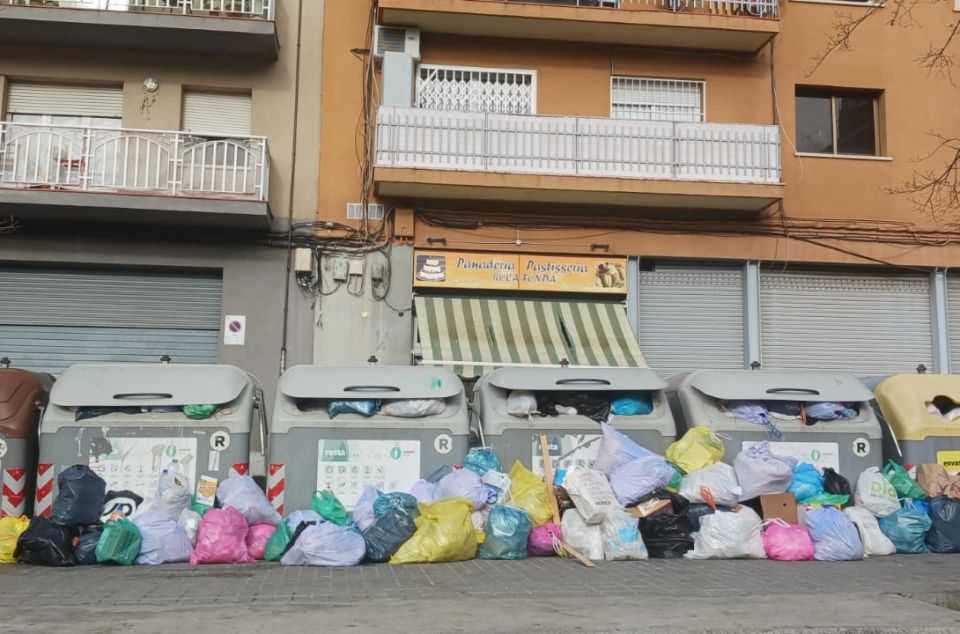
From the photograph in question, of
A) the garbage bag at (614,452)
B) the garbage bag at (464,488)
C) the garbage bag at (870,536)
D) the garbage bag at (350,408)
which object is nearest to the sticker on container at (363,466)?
the garbage bag at (350,408)

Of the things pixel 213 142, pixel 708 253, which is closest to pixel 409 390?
pixel 213 142

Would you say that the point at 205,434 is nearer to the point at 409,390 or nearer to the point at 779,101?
the point at 409,390

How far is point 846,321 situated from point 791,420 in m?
6.06

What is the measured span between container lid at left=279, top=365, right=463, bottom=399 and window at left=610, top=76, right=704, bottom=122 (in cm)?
709

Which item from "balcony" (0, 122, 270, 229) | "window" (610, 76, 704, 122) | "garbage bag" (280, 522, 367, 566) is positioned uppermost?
"window" (610, 76, 704, 122)

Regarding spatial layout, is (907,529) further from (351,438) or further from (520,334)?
(520,334)

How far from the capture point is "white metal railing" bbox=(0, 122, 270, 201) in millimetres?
11477

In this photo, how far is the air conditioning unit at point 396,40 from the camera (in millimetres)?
12523

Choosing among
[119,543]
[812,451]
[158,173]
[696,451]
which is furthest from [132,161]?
[812,451]

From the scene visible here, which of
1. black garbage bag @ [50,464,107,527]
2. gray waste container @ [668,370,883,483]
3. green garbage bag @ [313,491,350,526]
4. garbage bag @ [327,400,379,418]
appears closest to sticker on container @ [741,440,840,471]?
gray waste container @ [668,370,883,483]

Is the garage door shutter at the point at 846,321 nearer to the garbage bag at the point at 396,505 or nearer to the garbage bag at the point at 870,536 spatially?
the garbage bag at the point at 870,536

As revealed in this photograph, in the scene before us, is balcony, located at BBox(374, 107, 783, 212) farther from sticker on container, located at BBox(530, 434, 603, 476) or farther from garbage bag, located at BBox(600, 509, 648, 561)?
garbage bag, located at BBox(600, 509, 648, 561)

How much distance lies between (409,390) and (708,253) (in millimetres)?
6902

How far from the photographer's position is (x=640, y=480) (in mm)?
7125
